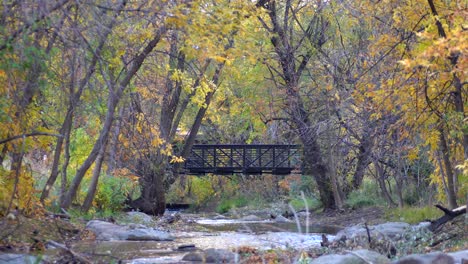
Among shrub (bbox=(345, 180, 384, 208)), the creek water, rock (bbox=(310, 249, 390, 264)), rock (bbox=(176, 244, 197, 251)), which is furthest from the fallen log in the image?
shrub (bbox=(345, 180, 384, 208))

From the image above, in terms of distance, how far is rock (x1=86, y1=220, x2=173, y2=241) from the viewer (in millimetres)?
17234

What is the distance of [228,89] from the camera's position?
2764 cm

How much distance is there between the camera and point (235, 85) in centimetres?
3294

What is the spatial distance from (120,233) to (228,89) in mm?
11189

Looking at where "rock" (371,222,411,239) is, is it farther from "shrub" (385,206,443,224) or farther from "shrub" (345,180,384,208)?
"shrub" (345,180,384,208)

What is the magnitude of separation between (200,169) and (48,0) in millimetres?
30722

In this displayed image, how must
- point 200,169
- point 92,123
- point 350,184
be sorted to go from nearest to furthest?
point 92,123 → point 350,184 → point 200,169

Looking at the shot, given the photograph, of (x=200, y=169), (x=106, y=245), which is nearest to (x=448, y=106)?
(x=106, y=245)

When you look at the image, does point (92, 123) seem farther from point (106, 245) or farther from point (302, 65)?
point (302, 65)

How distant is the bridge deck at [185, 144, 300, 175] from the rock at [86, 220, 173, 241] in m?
19.8

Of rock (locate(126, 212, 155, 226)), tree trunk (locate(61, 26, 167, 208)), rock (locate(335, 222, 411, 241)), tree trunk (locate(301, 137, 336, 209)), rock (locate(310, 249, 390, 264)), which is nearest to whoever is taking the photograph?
rock (locate(310, 249, 390, 264))

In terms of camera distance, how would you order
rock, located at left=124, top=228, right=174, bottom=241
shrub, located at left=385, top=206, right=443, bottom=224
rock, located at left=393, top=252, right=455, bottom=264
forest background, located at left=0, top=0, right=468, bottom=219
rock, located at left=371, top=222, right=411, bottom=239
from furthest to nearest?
shrub, located at left=385, top=206, right=443, bottom=224 < rock, located at left=124, top=228, right=174, bottom=241 < rock, located at left=371, top=222, right=411, bottom=239 < forest background, located at left=0, top=0, right=468, bottom=219 < rock, located at left=393, top=252, right=455, bottom=264

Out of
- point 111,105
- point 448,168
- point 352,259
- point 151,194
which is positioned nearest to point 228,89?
point 151,194

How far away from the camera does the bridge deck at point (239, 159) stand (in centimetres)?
3925
